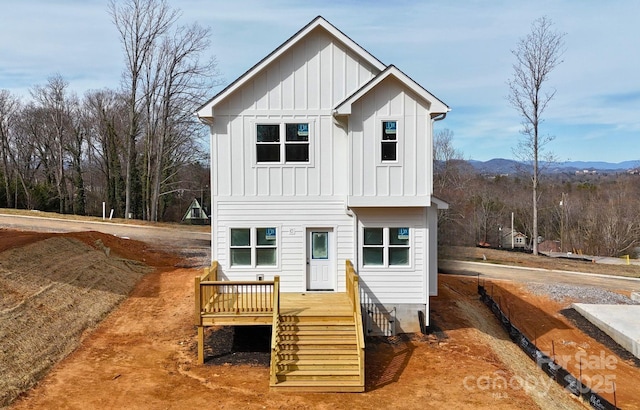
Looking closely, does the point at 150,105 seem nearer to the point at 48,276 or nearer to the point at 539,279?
the point at 48,276

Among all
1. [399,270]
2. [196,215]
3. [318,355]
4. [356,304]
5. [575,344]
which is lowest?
[575,344]

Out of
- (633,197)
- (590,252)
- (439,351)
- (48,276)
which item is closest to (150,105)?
(48,276)

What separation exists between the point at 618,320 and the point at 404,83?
1247 centimetres

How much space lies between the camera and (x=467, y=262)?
31.3m

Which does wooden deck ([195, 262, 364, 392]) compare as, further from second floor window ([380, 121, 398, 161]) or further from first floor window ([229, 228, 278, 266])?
second floor window ([380, 121, 398, 161])

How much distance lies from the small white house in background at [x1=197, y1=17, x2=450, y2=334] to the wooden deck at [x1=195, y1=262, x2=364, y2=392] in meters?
1.07

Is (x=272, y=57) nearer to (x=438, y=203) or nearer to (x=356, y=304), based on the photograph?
(x=438, y=203)

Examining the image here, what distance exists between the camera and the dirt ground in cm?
972

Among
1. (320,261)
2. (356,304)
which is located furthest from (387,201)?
(356,304)

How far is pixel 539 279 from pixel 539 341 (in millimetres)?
9488

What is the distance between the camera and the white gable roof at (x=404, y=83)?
13.0m

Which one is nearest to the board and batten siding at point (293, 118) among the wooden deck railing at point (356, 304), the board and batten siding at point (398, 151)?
the board and batten siding at point (398, 151)

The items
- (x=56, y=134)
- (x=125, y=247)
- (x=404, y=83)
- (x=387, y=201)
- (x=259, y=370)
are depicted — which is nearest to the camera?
(x=259, y=370)

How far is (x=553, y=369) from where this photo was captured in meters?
12.8
